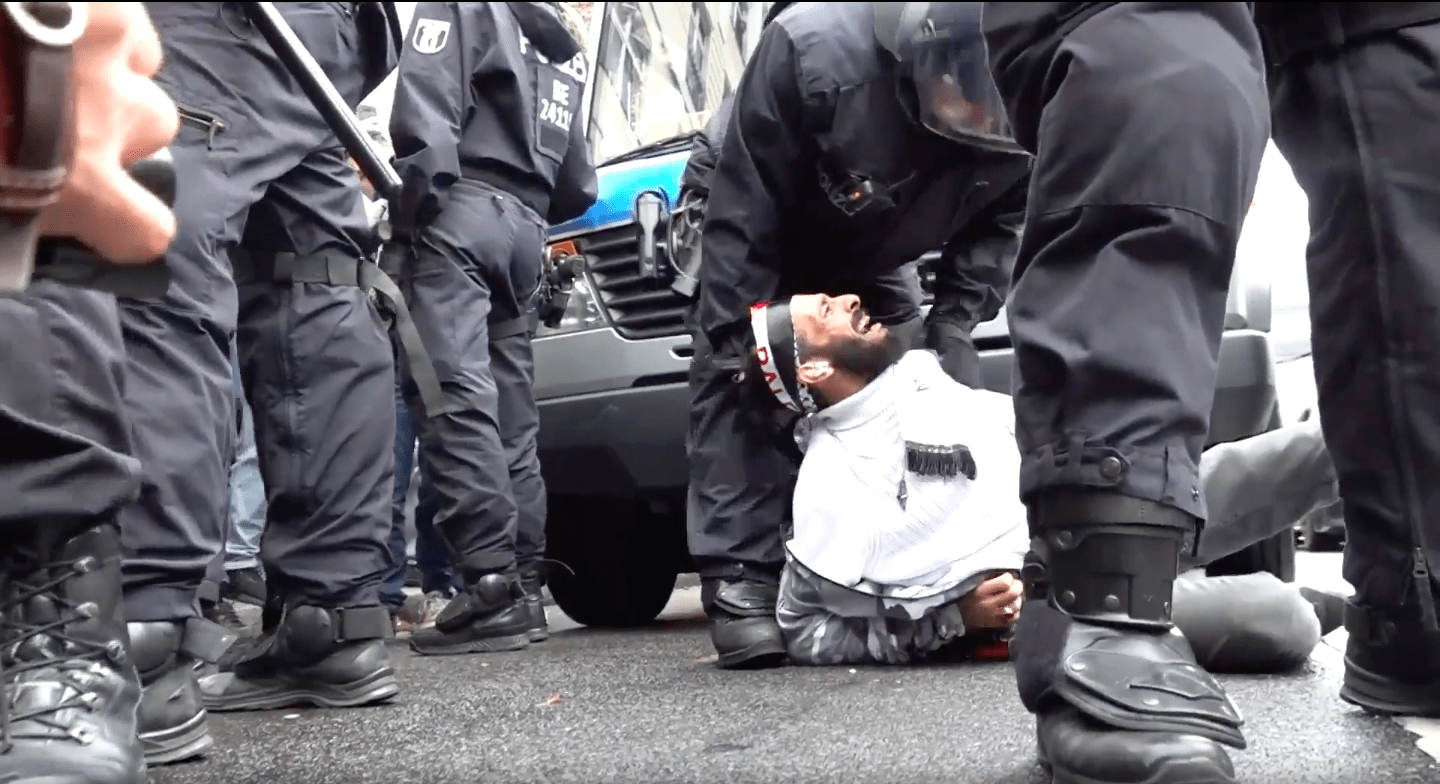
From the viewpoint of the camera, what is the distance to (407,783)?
124 cm

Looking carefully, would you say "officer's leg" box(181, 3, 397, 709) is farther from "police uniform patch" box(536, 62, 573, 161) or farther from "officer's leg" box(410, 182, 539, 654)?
"police uniform patch" box(536, 62, 573, 161)

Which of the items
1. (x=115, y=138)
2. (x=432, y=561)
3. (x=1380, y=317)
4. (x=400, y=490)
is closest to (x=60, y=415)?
(x=115, y=138)

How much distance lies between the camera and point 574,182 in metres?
3.28

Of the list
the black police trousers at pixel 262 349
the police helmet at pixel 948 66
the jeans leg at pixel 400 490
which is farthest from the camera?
the jeans leg at pixel 400 490

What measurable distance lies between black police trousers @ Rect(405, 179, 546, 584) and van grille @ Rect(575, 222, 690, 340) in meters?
0.23

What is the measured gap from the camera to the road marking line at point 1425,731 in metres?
1.25

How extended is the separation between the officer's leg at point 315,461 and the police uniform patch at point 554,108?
1.14m

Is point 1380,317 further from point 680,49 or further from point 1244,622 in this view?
point 680,49

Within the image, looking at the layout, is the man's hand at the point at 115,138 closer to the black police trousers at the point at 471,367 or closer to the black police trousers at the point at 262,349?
the black police trousers at the point at 262,349

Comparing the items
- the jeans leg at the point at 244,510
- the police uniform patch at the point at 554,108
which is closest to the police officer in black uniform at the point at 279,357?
the police uniform patch at the point at 554,108

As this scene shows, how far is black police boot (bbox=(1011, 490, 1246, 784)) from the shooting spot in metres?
0.99

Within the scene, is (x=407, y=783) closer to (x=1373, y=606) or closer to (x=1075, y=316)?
(x=1075, y=316)

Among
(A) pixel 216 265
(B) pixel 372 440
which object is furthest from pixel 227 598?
(A) pixel 216 265

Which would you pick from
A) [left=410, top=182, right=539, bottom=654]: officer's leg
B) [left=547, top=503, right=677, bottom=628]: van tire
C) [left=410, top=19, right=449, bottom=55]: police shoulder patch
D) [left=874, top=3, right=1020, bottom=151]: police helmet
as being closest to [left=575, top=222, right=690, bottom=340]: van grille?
[left=410, top=182, right=539, bottom=654]: officer's leg
